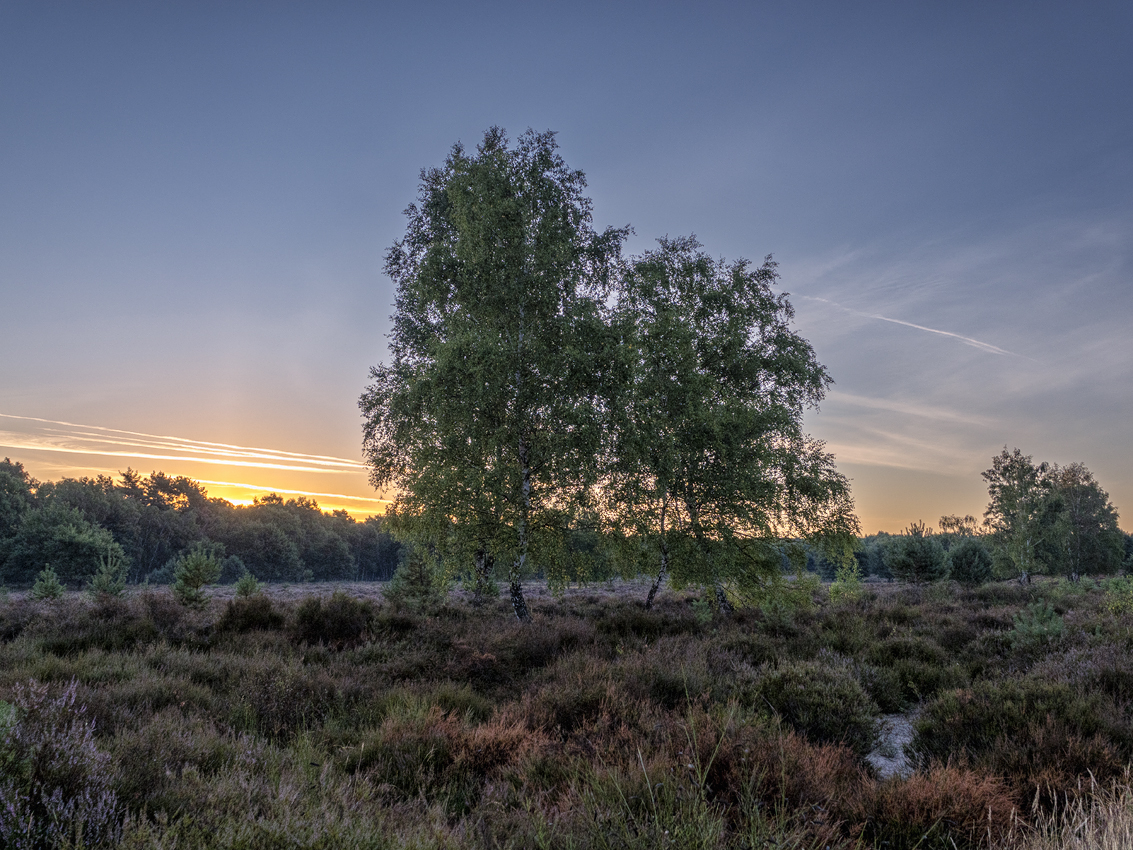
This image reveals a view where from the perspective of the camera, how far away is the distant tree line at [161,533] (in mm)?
44938

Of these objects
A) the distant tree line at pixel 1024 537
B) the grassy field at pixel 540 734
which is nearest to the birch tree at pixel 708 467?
the grassy field at pixel 540 734

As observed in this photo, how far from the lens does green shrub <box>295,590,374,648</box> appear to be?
10.5 m

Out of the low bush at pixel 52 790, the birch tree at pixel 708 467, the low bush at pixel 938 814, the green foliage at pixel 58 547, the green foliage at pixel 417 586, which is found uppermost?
the birch tree at pixel 708 467

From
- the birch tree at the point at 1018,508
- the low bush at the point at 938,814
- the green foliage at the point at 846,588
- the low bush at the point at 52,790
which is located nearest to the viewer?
the low bush at the point at 52,790

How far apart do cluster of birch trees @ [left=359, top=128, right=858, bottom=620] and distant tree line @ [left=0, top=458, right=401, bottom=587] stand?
44705 mm

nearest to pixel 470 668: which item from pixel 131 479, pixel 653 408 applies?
pixel 653 408

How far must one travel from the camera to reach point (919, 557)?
3089cm

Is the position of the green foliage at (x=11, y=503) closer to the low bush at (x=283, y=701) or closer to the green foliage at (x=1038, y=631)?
the low bush at (x=283, y=701)

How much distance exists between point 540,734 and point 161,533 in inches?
3069

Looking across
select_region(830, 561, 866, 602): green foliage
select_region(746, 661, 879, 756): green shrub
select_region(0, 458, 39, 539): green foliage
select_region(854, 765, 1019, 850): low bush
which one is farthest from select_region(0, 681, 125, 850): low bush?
select_region(0, 458, 39, 539): green foliage

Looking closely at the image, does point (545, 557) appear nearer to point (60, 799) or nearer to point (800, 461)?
point (800, 461)

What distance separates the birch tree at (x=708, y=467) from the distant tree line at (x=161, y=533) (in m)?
47.8

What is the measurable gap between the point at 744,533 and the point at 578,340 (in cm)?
673

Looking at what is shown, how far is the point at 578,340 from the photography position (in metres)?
13.2
